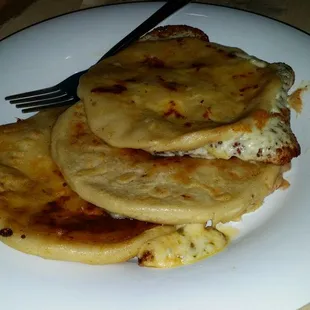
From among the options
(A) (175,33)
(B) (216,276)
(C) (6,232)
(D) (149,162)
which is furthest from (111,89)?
(B) (216,276)

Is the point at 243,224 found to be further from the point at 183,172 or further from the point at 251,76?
the point at 251,76

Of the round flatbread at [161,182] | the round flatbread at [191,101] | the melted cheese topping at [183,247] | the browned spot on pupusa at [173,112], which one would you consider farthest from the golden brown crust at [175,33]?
the melted cheese topping at [183,247]

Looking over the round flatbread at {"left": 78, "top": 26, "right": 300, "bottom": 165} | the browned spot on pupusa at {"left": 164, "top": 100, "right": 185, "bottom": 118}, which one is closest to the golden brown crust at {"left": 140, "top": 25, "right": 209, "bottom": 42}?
Result: the round flatbread at {"left": 78, "top": 26, "right": 300, "bottom": 165}

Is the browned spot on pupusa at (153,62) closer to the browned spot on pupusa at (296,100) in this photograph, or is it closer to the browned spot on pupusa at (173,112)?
the browned spot on pupusa at (173,112)

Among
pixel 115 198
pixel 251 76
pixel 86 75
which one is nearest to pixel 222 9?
pixel 251 76

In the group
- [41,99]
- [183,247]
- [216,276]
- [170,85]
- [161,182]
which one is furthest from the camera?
[41,99]

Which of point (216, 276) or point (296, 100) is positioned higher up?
point (296, 100)

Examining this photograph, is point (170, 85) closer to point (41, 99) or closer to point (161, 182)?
point (161, 182)

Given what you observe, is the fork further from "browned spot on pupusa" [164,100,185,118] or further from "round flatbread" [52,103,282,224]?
"browned spot on pupusa" [164,100,185,118]
